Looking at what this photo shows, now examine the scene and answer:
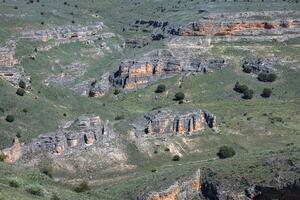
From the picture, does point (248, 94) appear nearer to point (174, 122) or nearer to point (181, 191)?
point (174, 122)

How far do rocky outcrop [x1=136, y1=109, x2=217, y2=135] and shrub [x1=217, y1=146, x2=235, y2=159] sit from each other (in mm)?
6152

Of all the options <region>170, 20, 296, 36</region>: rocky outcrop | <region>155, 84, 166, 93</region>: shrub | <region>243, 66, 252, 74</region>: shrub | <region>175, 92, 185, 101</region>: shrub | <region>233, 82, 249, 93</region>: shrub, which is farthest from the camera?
<region>170, 20, 296, 36</region>: rocky outcrop

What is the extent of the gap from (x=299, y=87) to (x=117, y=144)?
1416 inches

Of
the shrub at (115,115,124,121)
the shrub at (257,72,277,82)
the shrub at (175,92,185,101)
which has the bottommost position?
the shrub at (175,92,185,101)

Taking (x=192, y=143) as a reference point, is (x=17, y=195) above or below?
above

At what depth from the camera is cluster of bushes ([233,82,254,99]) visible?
97125 millimetres

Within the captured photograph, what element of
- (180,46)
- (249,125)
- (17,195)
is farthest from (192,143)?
(17,195)

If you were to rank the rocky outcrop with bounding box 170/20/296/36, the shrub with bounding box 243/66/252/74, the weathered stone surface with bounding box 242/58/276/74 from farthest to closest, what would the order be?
the rocky outcrop with bounding box 170/20/296/36 → the shrub with bounding box 243/66/252/74 → the weathered stone surface with bounding box 242/58/276/74

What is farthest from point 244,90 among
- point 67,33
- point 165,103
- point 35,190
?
point 35,190

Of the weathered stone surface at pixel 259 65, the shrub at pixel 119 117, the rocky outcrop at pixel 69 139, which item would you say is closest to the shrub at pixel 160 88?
the weathered stone surface at pixel 259 65

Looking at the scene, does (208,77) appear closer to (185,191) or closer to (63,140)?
(63,140)

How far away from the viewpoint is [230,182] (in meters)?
56.5

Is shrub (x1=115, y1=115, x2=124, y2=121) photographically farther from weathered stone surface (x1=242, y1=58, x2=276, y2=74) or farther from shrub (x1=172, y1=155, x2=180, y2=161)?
weathered stone surface (x1=242, y1=58, x2=276, y2=74)

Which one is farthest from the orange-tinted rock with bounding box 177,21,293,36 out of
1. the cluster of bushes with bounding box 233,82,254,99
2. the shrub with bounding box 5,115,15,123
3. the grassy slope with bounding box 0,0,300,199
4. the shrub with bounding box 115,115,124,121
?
the shrub with bounding box 5,115,15,123
